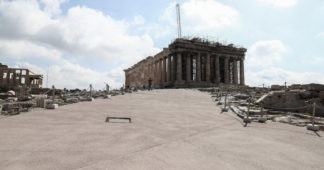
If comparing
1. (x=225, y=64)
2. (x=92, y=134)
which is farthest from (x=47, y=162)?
(x=225, y=64)

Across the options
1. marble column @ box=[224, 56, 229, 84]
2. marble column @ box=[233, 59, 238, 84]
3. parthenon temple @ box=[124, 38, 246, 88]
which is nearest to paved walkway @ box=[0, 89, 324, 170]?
parthenon temple @ box=[124, 38, 246, 88]

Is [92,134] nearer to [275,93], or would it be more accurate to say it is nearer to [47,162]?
[47,162]

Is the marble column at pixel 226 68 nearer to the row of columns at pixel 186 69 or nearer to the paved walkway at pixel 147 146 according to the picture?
the row of columns at pixel 186 69

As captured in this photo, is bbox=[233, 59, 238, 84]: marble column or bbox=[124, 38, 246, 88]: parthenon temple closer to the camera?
A: bbox=[124, 38, 246, 88]: parthenon temple

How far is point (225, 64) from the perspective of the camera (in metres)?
52.7

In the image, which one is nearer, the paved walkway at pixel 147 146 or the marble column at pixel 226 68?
the paved walkway at pixel 147 146

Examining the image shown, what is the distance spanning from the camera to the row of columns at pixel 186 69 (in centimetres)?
4741

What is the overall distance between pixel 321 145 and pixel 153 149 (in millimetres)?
5450

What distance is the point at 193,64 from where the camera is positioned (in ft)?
185

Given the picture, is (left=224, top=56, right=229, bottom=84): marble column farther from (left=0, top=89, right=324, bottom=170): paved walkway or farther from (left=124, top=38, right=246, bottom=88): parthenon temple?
(left=0, top=89, right=324, bottom=170): paved walkway

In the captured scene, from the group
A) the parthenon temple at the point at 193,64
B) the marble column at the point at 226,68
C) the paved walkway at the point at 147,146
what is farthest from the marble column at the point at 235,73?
the paved walkway at the point at 147,146

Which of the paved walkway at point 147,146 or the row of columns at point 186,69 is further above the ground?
the row of columns at point 186,69

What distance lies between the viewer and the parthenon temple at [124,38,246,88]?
152 ft

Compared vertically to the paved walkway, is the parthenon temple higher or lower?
higher
